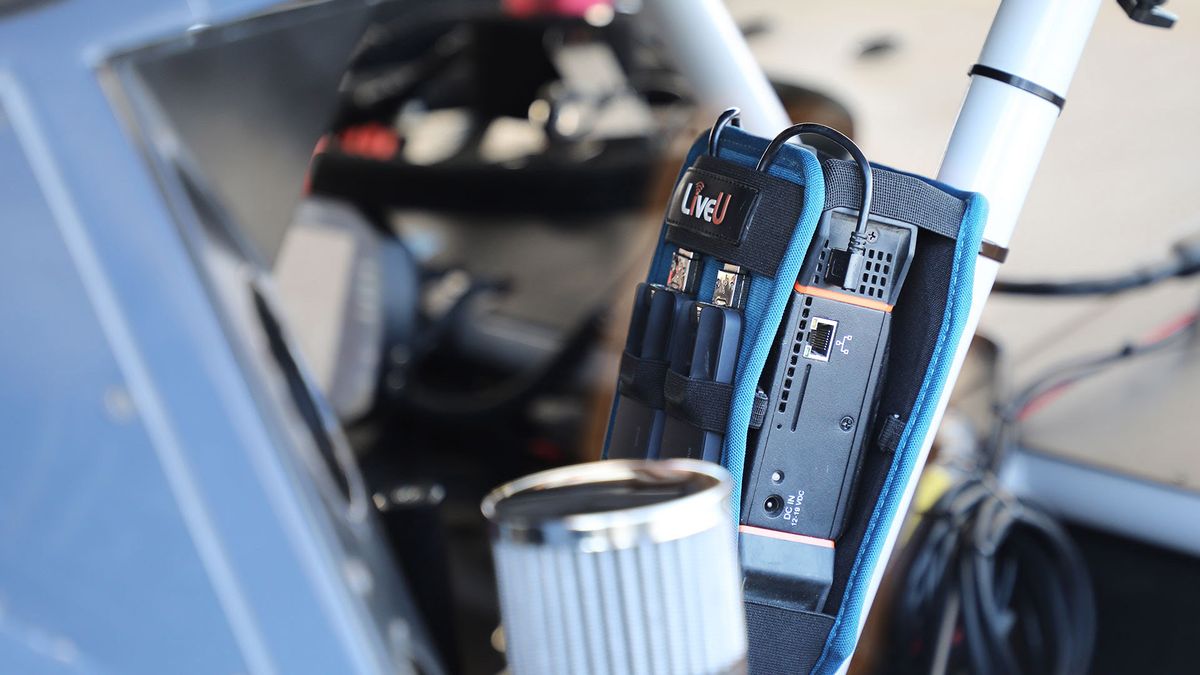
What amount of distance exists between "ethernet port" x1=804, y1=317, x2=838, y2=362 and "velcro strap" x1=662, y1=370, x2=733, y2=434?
6cm

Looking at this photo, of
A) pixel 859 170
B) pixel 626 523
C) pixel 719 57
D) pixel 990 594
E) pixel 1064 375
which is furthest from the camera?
pixel 1064 375

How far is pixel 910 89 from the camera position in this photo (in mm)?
1914

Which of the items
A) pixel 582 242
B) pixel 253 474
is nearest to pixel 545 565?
pixel 253 474

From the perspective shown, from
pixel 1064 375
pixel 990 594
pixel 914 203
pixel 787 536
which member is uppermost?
pixel 914 203

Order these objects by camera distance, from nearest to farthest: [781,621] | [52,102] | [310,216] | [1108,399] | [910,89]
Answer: [52,102] → [781,621] → [1108,399] → [910,89] → [310,216]

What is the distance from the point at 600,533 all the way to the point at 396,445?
217 centimetres

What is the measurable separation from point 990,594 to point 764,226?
2.91 ft

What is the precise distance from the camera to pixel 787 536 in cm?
75

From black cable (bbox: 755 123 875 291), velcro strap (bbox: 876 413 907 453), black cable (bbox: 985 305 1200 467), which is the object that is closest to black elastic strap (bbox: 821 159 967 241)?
black cable (bbox: 755 123 875 291)

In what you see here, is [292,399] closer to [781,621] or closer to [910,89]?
[781,621]

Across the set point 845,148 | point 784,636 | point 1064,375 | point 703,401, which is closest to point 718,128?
point 845,148

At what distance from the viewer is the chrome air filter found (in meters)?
0.45

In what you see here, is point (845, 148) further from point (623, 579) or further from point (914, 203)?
point (623, 579)

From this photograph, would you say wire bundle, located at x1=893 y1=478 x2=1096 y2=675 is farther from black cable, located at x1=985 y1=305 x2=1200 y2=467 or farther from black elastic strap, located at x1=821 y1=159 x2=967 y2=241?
black elastic strap, located at x1=821 y1=159 x2=967 y2=241
